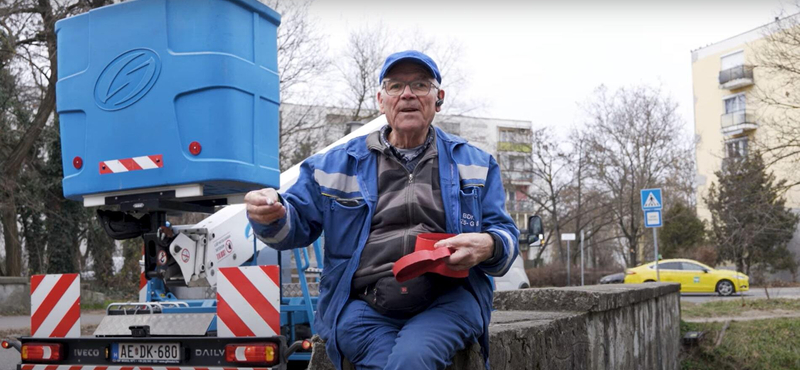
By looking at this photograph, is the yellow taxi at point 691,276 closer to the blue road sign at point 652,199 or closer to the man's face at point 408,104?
the blue road sign at point 652,199

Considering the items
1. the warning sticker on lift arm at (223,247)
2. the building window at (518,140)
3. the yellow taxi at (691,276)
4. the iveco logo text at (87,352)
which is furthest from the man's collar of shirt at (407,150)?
the building window at (518,140)

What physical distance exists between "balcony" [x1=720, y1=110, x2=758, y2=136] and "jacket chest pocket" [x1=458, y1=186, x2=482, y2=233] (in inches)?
1966

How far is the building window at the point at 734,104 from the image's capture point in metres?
50.2

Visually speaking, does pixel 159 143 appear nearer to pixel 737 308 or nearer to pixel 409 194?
pixel 409 194

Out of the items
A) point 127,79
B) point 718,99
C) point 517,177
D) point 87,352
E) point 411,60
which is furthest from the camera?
point 718,99

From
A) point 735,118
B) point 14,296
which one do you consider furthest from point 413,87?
point 735,118

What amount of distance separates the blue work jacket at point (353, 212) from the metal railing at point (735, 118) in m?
49.9

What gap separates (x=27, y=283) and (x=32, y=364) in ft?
49.2

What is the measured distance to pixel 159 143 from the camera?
6.15 m

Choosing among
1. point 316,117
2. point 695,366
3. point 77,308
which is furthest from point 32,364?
point 316,117

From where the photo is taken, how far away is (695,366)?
901 cm

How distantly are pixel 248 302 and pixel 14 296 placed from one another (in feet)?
51.5

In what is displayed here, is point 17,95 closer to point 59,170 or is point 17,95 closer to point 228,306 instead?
point 59,170

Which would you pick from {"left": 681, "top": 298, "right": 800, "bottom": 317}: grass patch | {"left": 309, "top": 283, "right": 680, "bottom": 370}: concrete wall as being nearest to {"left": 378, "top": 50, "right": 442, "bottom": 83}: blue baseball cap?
{"left": 309, "top": 283, "right": 680, "bottom": 370}: concrete wall
